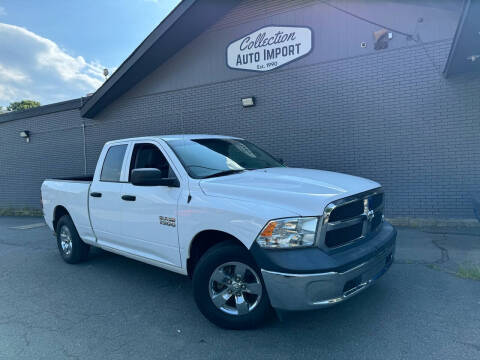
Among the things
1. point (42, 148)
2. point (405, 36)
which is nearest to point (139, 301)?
point (405, 36)

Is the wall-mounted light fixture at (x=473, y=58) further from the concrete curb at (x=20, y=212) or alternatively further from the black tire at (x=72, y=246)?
the concrete curb at (x=20, y=212)

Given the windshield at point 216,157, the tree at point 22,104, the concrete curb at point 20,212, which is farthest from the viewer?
the tree at point 22,104

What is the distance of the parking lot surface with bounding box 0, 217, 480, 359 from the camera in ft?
9.51

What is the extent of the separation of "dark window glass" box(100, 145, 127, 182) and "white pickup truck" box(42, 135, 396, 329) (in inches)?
2.2

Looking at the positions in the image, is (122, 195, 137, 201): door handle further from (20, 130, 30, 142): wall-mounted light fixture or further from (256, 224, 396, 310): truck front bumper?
(20, 130, 30, 142): wall-mounted light fixture

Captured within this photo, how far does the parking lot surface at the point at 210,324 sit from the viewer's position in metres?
2.90

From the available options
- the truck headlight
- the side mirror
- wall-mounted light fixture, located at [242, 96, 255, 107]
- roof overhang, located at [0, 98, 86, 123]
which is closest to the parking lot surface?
the truck headlight

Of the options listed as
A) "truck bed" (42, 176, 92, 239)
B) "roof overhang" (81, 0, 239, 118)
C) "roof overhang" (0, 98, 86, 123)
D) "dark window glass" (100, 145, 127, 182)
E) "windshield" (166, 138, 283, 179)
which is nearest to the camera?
"windshield" (166, 138, 283, 179)

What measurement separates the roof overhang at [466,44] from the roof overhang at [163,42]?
5.21m

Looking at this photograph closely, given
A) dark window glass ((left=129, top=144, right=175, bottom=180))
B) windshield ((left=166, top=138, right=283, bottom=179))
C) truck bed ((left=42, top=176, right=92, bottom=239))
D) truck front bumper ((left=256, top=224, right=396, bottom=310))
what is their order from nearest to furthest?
truck front bumper ((left=256, top=224, right=396, bottom=310)) < windshield ((left=166, top=138, right=283, bottom=179)) < dark window glass ((left=129, top=144, right=175, bottom=180)) < truck bed ((left=42, top=176, right=92, bottom=239))

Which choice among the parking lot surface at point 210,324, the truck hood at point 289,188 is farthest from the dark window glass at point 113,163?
the truck hood at point 289,188

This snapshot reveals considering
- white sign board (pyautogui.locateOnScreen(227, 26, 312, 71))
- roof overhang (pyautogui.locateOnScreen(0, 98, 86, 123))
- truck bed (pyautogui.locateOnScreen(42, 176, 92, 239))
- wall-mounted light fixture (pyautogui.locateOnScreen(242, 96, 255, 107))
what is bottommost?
truck bed (pyautogui.locateOnScreen(42, 176, 92, 239))

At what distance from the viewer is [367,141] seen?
7.42 metres

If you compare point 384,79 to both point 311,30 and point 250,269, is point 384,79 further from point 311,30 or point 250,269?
point 250,269
